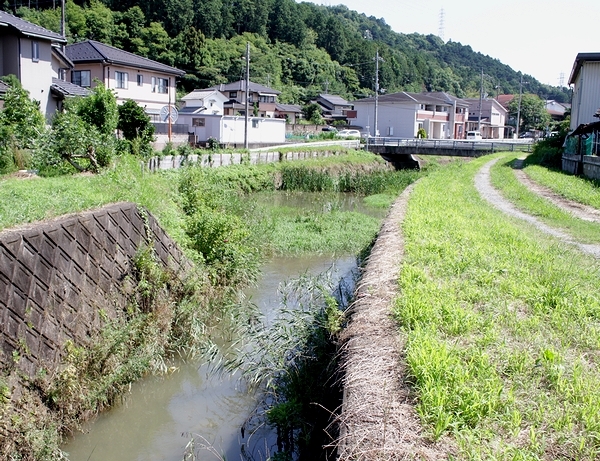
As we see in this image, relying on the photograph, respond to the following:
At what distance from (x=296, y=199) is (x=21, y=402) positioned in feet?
76.1

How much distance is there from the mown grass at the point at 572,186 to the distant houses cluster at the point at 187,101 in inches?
498

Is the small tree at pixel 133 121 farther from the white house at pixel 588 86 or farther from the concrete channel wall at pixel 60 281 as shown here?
the white house at pixel 588 86

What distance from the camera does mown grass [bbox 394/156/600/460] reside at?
379cm

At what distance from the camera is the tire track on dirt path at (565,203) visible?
14738 mm

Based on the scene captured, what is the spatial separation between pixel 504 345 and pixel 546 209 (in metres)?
11.4

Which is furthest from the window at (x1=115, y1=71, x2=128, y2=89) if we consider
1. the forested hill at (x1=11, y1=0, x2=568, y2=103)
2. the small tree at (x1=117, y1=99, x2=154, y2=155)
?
the forested hill at (x1=11, y1=0, x2=568, y2=103)

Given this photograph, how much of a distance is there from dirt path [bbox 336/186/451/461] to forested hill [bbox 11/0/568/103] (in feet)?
234

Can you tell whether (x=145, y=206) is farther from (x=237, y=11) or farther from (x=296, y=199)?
(x=237, y=11)

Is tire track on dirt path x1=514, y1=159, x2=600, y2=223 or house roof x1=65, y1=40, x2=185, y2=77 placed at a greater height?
house roof x1=65, y1=40, x2=185, y2=77

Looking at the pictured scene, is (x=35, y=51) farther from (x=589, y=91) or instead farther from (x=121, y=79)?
(x=589, y=91)

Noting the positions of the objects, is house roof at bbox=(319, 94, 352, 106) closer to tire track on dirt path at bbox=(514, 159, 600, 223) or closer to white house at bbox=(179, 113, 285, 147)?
white house at bbox=(179, 113, 285, 147)

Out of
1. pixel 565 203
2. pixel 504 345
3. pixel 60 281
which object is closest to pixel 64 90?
pixel 565 203

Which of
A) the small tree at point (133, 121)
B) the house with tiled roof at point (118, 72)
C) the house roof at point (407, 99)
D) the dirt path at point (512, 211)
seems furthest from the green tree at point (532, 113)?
the small tree at point (133, 121)

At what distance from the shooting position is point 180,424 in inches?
300
